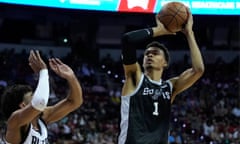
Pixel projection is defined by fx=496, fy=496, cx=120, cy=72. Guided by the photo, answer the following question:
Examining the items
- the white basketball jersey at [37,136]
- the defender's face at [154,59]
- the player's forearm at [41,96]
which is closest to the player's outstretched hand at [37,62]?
the player's forearm at [41,96]

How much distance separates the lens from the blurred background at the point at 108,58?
11.0 m

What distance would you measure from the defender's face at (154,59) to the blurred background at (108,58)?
7162 millimetres

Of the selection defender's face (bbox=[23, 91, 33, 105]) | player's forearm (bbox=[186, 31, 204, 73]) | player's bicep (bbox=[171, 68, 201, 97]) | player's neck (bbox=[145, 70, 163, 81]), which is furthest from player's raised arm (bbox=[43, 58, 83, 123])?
player's forearm (bbox=[186, 31, 204, 73])

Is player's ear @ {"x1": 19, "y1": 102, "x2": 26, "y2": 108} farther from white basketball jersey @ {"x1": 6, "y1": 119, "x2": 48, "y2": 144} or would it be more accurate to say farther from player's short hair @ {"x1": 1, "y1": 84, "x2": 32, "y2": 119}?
white basketball jersey @ {"x1": 6, "y1": 119, "x2": 48, "y2": 144}

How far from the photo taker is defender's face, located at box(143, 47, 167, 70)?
3400 millimetres

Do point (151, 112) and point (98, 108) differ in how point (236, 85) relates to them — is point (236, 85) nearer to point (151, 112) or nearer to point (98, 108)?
point (98, 108)

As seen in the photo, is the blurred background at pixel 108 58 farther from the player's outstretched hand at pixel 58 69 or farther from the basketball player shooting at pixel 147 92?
the player's outstretched hand at pixel 58 69

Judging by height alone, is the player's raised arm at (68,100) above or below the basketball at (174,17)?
below

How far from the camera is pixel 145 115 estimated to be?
10.7ft

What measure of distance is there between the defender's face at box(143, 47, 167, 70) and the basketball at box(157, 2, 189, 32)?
19cm

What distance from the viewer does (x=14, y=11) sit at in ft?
44.0

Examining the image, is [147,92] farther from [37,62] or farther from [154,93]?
[37,62]

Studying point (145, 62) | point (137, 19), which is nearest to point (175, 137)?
point (137, 19)

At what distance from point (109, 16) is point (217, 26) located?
139 inches
